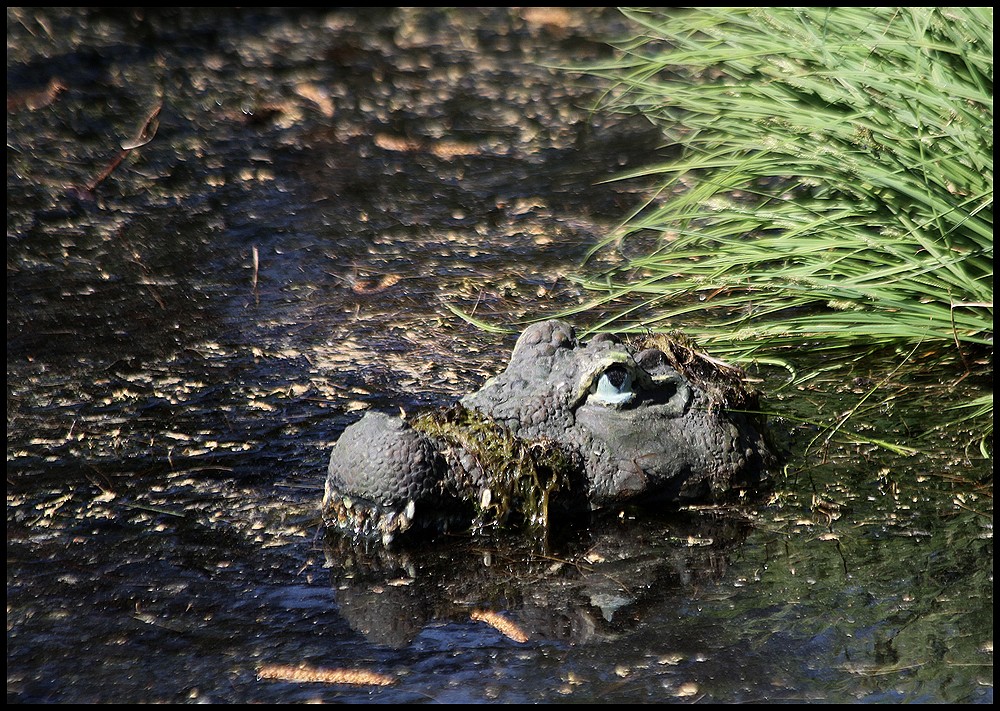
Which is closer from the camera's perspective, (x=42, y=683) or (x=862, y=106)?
(x=42, y=683)

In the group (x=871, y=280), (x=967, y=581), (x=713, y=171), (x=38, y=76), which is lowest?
(x=967, y=581)

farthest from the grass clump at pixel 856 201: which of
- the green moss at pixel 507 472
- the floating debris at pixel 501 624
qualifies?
the floating debris at pixel 501 624

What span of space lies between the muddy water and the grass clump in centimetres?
30

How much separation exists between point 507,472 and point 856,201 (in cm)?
191

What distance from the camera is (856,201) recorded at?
4.21 m

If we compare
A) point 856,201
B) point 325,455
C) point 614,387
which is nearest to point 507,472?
point 614,387

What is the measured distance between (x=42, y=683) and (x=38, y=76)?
557cm

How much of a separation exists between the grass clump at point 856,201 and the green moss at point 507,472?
3.28 feet

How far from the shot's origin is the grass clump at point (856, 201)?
3895 mm

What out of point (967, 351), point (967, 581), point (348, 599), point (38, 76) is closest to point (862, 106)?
point (967, 351)

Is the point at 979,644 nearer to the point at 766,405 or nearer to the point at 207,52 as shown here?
the point at 766,405

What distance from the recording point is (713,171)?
205 inches

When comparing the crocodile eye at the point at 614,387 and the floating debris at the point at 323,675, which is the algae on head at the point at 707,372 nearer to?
the crocodile eye at the point at 614,387

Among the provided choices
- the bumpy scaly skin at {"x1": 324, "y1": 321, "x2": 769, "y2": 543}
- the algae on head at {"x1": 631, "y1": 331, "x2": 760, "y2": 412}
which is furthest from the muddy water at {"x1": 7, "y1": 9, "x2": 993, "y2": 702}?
the algae on head at {"x1": 631, "y1": 331, "x2": 760, "y2": 412}
